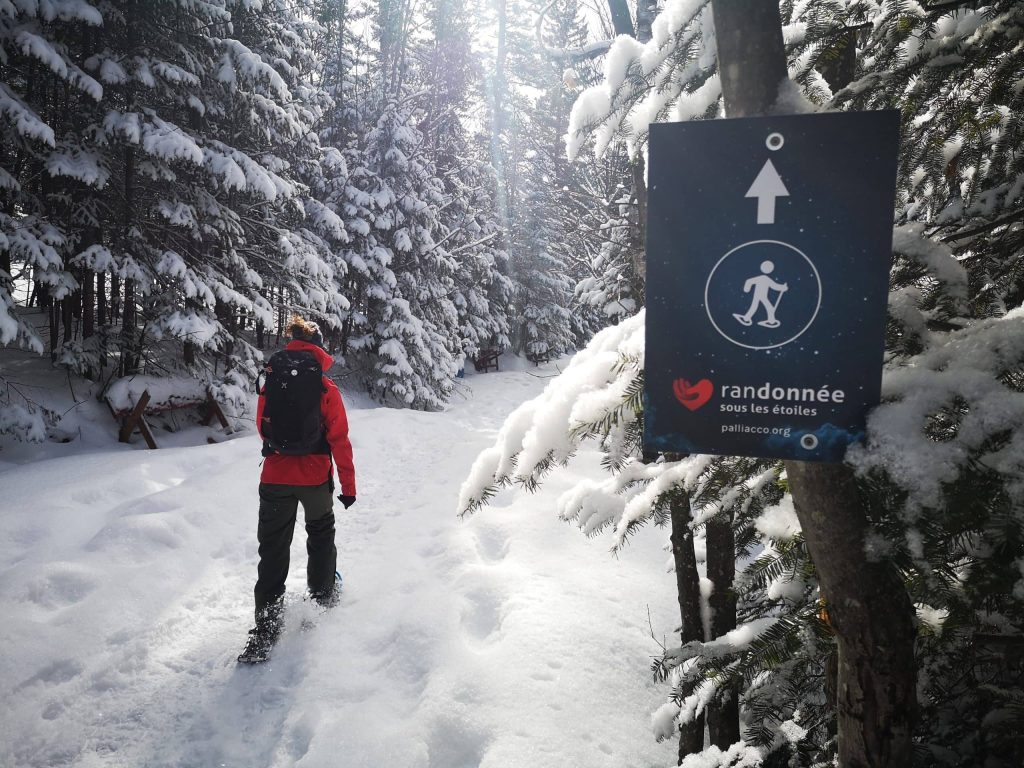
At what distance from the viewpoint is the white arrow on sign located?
1.17 m

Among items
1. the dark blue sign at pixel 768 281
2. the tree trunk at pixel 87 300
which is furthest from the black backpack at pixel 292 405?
the tree trunk at pixel 87 300

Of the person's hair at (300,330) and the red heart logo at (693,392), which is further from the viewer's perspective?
the person's hair at (300,330)

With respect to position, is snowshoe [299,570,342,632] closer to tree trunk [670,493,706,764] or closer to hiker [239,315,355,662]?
hiker [239,315,355,662]

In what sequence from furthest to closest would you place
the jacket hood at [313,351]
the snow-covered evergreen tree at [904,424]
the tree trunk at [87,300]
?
the tree trunk at [87,300] < the jacket hood at [313,351] < the snow-covered evergreen tree at [904,424]

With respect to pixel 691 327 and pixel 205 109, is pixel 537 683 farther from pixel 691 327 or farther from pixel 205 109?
pixel 205 109

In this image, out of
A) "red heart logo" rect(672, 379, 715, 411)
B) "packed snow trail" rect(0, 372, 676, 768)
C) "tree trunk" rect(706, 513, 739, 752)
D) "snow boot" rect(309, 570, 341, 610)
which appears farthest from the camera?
"snow boot" rect(309, 570, 341, 610)

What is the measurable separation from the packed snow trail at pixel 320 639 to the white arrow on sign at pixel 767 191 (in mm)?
2898

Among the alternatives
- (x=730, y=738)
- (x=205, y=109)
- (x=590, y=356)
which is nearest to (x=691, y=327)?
(x=590, y=356)

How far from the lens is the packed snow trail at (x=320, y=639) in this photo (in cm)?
304

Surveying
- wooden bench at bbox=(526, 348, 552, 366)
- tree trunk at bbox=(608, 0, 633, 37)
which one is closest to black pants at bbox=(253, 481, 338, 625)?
tree trunk at bbox=(608, 0, 633, 37)

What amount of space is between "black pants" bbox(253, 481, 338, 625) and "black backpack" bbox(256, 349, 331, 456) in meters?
0.34

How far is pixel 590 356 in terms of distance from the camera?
181 cm

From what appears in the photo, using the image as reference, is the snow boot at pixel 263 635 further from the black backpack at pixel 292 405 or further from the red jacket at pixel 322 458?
the black backpack at pixel 292 405

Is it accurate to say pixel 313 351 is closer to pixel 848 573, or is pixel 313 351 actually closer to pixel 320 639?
pixel 320 639
